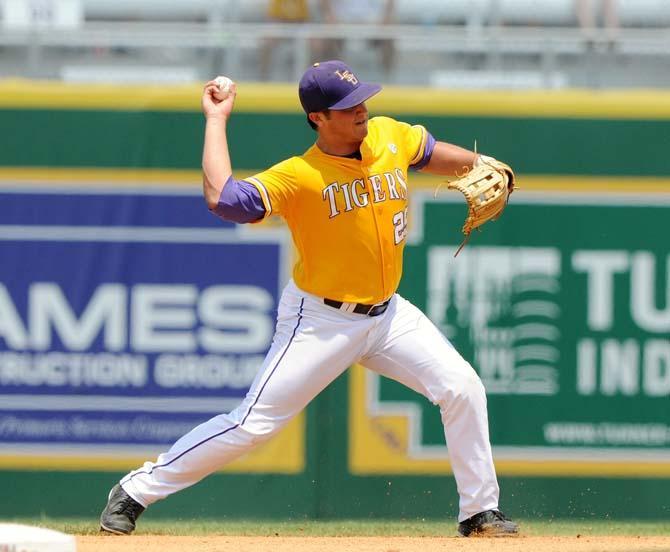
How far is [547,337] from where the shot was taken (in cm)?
595

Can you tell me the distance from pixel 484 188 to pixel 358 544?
1375mm

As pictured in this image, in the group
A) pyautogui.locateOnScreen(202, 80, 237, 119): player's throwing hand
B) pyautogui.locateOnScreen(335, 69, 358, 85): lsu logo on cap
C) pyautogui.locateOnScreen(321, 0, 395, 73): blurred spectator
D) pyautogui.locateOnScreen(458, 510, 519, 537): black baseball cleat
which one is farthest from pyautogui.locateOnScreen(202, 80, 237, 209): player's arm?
pyautogui.locateOnScreen(321, 0, 395, 73): blurred spectator

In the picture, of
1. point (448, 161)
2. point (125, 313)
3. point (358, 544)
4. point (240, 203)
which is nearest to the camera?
point (240, 203)

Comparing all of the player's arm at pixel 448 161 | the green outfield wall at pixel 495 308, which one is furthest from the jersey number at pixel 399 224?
the green outfield wall at pixel 495 308

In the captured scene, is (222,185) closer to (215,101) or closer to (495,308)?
(215,101)

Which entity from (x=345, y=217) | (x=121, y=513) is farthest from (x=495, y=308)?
(x=121, y=513)

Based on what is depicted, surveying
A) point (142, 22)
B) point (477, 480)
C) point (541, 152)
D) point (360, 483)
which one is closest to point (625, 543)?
point (477, 480)

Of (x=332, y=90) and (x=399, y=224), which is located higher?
(x=332, y=90)

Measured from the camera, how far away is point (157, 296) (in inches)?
233

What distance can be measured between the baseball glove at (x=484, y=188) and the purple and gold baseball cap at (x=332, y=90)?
1.61ft

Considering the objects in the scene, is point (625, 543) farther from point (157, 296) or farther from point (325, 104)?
point (157, 296)

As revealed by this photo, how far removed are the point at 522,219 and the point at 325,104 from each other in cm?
199

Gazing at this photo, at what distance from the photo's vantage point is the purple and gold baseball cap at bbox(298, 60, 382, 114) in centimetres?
422

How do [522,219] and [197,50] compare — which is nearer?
[522,219]
